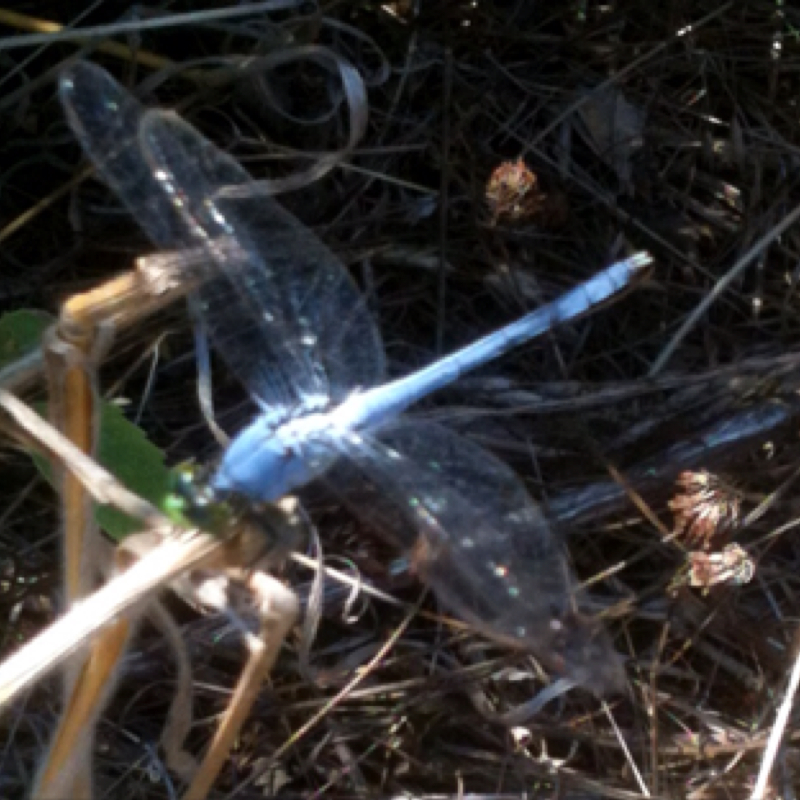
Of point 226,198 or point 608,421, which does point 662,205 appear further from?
point 226,198

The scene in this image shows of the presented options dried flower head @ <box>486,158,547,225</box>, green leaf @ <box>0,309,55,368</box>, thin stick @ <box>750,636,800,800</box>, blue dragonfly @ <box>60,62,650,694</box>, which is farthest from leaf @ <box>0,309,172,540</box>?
thin stick @ <box>750,636,800,800</box>

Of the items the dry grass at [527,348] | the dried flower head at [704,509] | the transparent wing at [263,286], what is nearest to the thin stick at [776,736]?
the dry grass at [527,348]

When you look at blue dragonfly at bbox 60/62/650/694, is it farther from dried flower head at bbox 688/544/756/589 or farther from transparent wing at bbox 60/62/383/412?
dried flower head at bbox 688/544/756/589

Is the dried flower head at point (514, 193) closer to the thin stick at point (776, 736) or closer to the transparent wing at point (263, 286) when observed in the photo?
the transparent wing at point (263, 286)

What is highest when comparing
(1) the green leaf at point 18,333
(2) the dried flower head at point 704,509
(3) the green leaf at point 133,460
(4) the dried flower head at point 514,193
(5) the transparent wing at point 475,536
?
(1) the green leaf at point 18,333

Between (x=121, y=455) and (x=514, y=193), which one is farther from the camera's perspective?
(x=514, y=193)

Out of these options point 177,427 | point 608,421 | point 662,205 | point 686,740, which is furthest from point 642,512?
point 177,427

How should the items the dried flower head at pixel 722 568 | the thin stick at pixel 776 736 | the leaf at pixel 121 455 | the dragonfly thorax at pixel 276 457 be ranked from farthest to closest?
the dried flower head at pixel 722 568 < the thin stick at pixel 776 736 < the leaf at pixel 121 455 < the dragonfly thorax at pixel 276 457

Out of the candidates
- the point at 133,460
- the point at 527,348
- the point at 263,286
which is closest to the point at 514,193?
the point at 527,348

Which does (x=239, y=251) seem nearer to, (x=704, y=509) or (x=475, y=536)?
(x=475, y=536)
